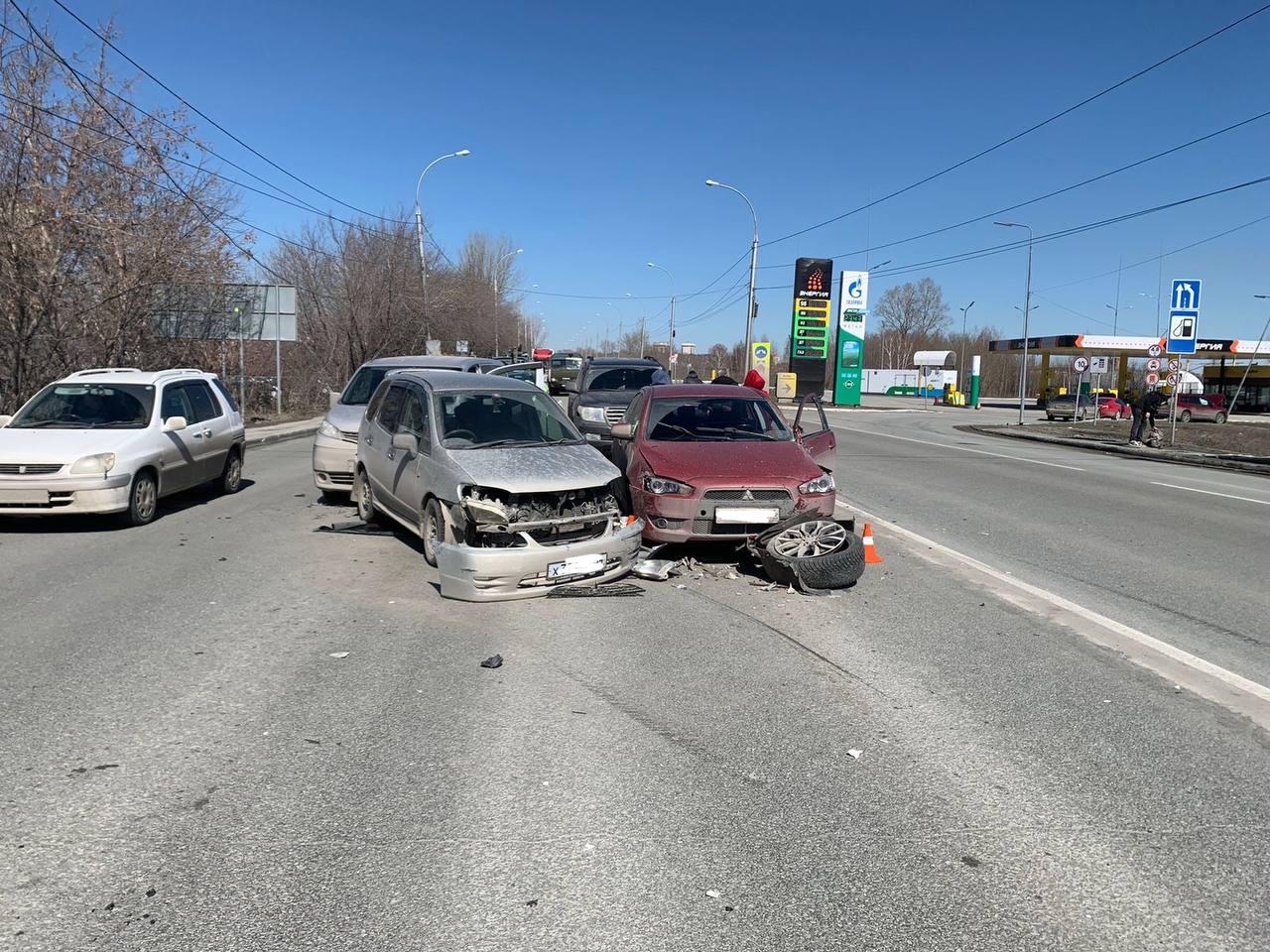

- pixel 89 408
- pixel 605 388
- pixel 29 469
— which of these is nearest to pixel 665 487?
pixel 29 469

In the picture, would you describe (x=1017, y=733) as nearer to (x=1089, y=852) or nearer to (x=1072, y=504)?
(x=1089, y=852)

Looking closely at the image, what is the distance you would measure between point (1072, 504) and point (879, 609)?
7.53m

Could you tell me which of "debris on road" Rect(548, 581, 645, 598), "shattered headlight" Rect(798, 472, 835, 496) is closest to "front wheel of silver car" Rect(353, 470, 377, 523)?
"debris on road" Rect(548, 581, 645, 598)

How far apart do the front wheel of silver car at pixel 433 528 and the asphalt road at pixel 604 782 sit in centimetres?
78

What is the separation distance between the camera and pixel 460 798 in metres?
3.68

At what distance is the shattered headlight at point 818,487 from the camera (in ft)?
26.0

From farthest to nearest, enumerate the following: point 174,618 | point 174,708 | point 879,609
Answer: point 879,609 → point 174,618 → point 174,708

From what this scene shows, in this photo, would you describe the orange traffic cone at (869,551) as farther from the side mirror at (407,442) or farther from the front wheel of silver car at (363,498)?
the front wheel of silver car at (363,498)

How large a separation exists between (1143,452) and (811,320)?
102ft

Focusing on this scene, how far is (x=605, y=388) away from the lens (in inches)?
667

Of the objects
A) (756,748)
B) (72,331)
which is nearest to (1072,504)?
(756,748)

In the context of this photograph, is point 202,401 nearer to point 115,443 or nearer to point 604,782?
point 115,443

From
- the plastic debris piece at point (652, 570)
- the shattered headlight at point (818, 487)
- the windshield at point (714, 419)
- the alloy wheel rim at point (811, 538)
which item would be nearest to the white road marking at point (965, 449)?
the windshield at point (714, 419)

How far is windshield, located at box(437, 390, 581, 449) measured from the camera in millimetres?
7887
